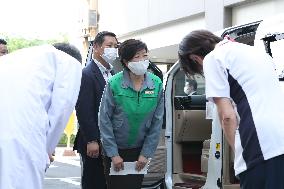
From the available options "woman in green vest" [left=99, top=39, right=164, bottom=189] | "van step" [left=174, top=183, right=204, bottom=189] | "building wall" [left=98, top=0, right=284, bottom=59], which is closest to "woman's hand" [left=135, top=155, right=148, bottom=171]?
"woman in green vest" [left=99, top=39, right=164, bottom=189]

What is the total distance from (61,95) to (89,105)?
205cm

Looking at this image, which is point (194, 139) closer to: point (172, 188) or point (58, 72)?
point (172, 188)

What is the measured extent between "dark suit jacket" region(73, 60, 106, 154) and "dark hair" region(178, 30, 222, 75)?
1933 mm

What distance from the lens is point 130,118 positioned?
5184 millimetres

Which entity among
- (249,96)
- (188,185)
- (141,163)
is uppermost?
(249,96)

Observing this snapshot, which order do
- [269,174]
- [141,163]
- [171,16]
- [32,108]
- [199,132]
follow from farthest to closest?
[171,16] → [199,132] → [141,163] → [32,108] → [269,174]

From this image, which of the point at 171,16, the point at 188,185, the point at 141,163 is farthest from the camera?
the point at 171,16

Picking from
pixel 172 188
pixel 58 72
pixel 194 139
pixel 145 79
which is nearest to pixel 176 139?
pixel 194 139

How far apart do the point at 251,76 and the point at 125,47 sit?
209 cm

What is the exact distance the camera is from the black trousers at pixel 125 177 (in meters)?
5.23

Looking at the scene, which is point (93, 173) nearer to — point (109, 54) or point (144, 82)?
point (144, 82)

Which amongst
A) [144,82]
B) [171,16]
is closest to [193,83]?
[144,82]

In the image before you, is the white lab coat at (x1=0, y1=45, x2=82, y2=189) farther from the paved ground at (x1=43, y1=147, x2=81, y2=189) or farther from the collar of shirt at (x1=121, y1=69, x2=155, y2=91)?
the paved ground at (x1=43, y1=147, x2=81, y2=189)

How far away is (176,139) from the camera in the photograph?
741 centimetres
